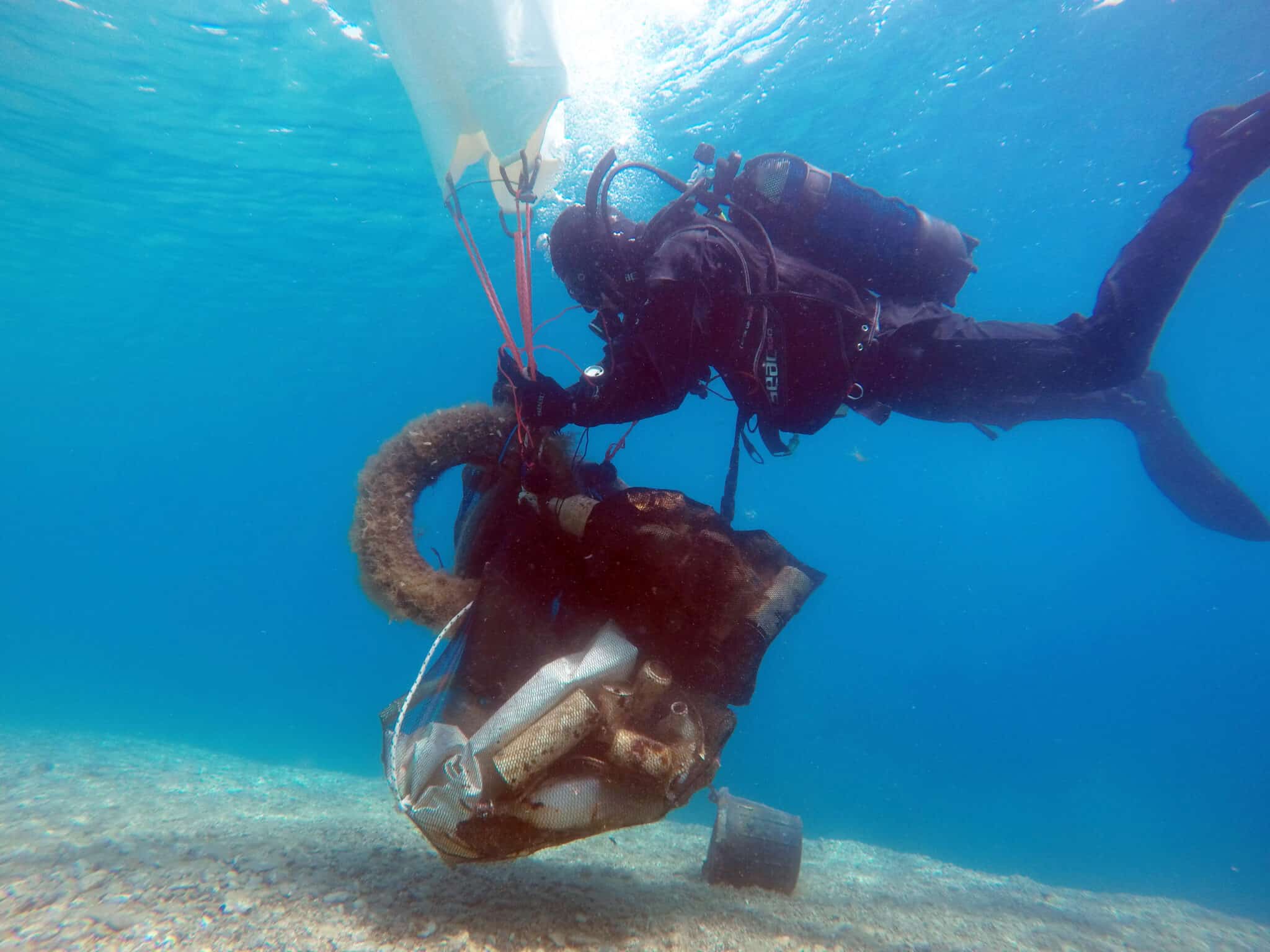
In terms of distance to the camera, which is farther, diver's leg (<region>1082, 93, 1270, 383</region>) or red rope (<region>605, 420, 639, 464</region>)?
red rope (<region>605, 420, 639, 464</region>)

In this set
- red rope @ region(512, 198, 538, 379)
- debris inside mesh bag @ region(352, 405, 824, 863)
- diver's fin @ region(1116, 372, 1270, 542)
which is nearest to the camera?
debris inside mesh bag @ region(352, 405, 824, 863)

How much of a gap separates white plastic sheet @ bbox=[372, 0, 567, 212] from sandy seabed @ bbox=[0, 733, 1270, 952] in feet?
14.2

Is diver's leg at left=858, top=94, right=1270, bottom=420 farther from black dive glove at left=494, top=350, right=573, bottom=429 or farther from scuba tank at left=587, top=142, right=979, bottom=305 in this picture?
black dive glove at left=494, top=350, right=573, bottom=429

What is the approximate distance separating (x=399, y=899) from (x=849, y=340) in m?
3.93

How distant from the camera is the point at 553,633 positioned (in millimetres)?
3371

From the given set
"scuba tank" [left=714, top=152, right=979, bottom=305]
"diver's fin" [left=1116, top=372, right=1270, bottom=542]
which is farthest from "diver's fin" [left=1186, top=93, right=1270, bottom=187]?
"diver's fin" [left=1116, top=372, right=1270, bottom=542]

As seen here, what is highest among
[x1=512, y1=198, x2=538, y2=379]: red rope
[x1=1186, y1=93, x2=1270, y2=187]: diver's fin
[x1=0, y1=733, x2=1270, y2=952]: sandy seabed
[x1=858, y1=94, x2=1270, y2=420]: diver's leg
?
[x1=1186, y1=93, x2=1270, y2=187]: diver's fin

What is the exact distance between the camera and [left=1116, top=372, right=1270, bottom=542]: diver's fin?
717cm

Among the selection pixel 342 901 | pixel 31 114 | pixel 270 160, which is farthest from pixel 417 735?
pixel 31 114

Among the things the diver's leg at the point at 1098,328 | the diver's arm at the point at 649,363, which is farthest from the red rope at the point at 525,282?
the diver's leg at the point at 1098,328

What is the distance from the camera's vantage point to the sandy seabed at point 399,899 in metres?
2.54

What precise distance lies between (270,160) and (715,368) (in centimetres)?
1927

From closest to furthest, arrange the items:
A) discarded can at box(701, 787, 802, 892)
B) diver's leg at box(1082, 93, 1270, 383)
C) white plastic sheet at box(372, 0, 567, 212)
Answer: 1. diver's leg at box(1082, 93, 1270, 383)
2. white plastic sheet at box(372, 0, 567, 212)
3. discarded can at box(701, 787, 802, 892)

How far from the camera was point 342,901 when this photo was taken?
2756 millimetres
